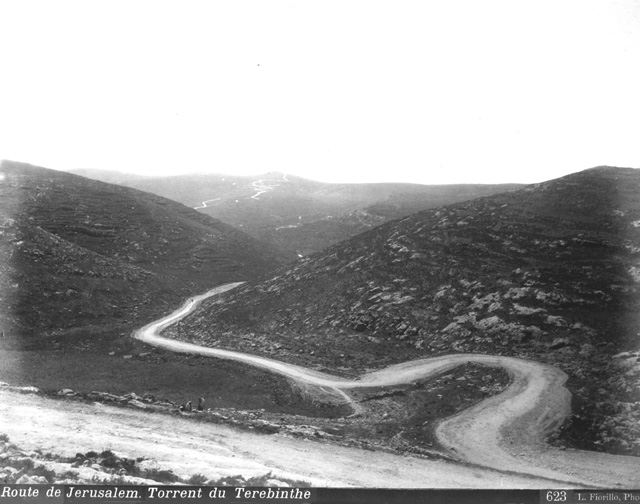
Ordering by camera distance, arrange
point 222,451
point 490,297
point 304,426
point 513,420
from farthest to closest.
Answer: point 490,297 → point 513,420 → point 304,426 → point 222,451

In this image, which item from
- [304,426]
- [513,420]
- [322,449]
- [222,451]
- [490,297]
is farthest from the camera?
[490,297]

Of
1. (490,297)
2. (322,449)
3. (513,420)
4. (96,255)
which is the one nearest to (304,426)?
(322,449)

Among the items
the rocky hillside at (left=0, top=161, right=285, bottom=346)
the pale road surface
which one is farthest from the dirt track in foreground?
the rocky hillside at (left=0, top=161, right=285, bottom=346)

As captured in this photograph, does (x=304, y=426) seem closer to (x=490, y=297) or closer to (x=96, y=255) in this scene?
(x=490, y=297)

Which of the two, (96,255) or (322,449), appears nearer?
(322,449)

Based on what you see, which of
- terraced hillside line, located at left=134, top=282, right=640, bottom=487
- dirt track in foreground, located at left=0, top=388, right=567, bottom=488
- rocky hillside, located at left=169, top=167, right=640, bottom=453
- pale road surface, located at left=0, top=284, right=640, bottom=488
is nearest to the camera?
dirt track in foreground, located at left=0, top=388, right=567, bottom=488

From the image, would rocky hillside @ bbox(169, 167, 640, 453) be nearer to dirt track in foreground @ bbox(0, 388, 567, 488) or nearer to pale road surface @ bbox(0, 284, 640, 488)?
pale road surface @ bbox(0, 284, 640, 488)

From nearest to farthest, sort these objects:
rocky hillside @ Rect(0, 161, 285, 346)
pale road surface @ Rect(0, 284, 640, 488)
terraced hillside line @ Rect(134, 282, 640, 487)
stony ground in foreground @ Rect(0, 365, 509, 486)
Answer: stony ground in foreground @ Rect(0, 365, 509, 486)
pale road surface @ Rect(0, 284, 640, 488)
terraced hillside line @ Rect(134, 282, 640, 487)
rocky hillside @ Rect(0, 161, 285, 346)
